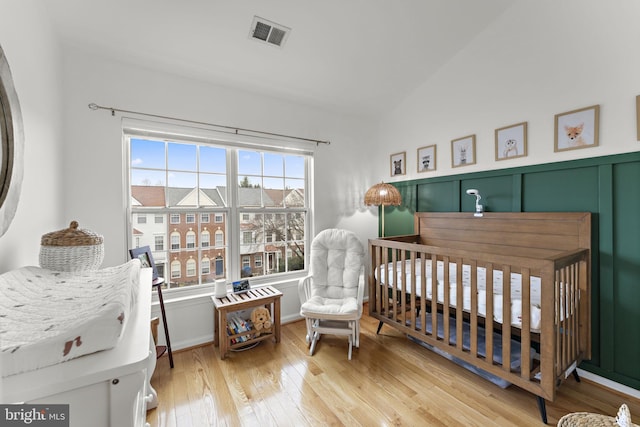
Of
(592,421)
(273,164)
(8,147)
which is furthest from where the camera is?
(273,164)

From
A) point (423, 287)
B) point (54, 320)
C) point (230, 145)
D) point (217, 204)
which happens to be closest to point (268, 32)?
point (230, 145)

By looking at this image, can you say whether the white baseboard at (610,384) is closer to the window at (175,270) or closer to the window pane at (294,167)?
the window pane at (294,167)

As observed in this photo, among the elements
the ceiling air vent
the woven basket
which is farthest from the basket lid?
the ceiling air vent

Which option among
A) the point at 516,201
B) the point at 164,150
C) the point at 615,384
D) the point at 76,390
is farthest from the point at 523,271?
the point at 164,150

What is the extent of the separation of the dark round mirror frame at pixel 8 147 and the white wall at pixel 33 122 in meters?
0.11

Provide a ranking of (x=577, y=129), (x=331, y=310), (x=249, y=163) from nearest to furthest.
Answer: (x=577, y=129) < (x=331, y=310) < (x=249, y=163)

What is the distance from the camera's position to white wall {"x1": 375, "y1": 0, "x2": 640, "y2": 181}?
1793 mm

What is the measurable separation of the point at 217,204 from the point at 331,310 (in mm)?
1494

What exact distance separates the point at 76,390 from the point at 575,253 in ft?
8.09

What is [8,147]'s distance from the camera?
1038 millimetres

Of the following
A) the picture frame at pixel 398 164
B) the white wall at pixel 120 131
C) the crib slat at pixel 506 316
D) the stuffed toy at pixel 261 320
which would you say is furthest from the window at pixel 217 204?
the crib slat at pixel 506 316

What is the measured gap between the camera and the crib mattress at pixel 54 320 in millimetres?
552

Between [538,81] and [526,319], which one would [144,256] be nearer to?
[526,319]

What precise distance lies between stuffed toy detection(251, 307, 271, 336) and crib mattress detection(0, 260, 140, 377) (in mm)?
1653
